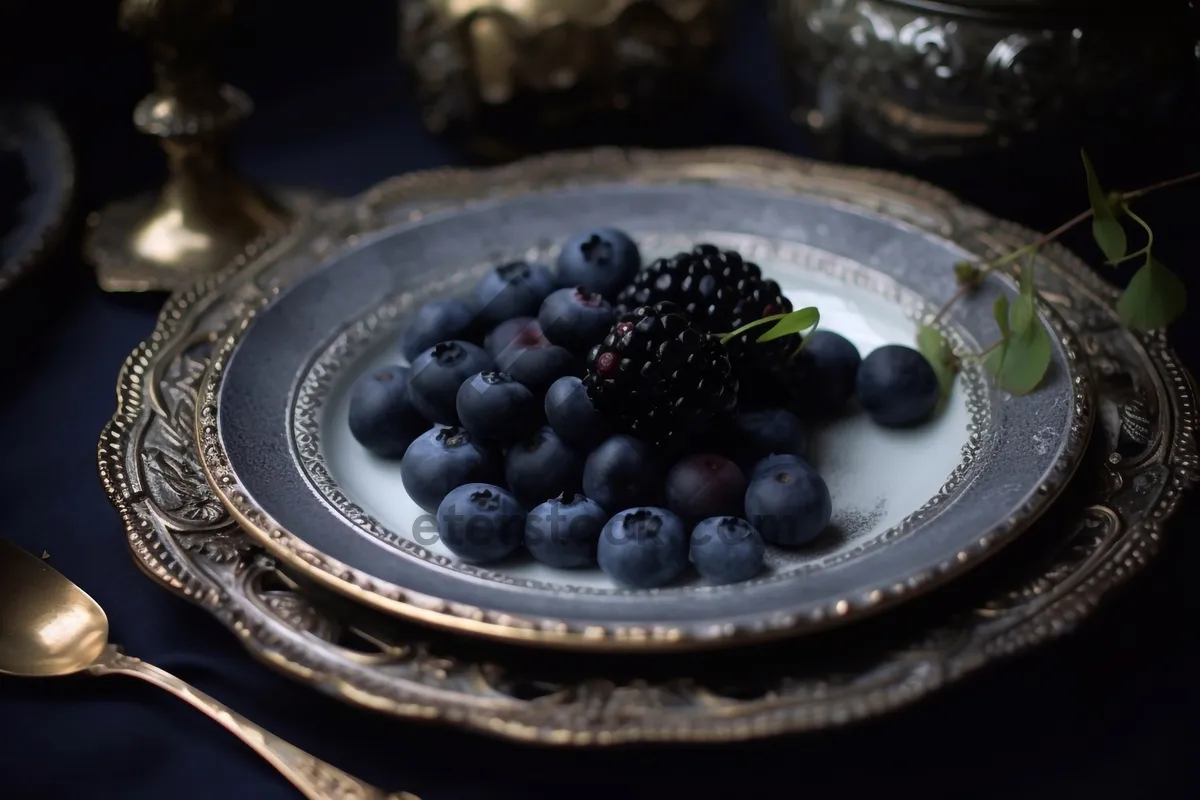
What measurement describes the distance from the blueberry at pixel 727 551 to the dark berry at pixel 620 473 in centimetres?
6

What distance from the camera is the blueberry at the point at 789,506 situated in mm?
688

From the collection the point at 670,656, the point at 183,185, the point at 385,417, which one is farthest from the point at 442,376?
the point at 183,185

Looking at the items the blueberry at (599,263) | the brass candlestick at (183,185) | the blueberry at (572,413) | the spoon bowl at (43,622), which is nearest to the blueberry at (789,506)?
the blueberry at (572,413)

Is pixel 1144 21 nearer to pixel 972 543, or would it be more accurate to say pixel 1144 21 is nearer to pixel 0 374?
pixel 972 543

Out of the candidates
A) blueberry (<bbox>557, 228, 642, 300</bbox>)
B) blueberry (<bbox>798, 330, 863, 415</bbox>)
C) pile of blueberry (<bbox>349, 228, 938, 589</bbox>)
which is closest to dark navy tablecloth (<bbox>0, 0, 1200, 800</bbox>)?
pile of blueberry (<bbox>349, 228, 938, 589</bbox>)

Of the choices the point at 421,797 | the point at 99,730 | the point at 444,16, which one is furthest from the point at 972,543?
the point at 444,16

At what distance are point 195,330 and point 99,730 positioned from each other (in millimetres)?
330

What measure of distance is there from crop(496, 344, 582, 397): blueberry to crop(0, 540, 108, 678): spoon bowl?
0.99 feet

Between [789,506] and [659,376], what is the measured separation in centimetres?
11

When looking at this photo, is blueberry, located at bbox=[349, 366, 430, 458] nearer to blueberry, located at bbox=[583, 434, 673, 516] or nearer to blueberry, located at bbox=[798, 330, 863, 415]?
blueberry, located at bbox=[583, 434, 673, 516]

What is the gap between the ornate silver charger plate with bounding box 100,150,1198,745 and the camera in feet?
1.85

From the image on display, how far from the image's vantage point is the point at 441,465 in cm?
73

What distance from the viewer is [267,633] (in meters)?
0.61

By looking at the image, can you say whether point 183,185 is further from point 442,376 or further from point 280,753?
point 280,753
